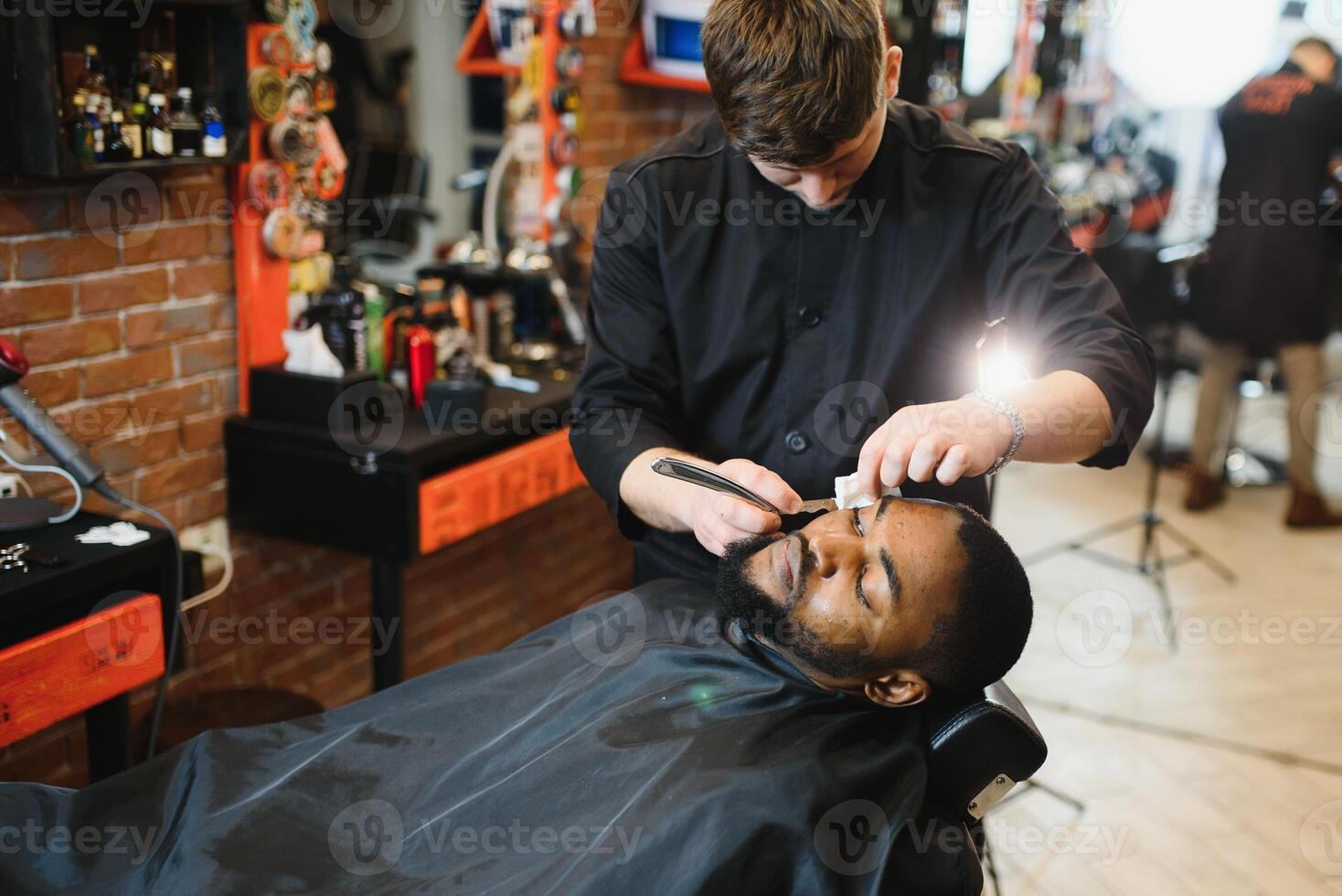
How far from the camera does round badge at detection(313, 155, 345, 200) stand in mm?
2441

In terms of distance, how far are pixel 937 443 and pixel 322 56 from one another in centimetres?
166

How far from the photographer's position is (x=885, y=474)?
131 cm

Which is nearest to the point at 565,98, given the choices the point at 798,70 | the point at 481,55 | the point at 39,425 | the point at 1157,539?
the point at 481,55

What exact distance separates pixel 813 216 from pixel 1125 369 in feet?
1.58

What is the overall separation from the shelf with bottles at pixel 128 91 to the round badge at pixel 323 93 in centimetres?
27

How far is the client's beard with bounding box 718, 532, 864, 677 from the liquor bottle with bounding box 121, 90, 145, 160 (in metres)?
1.24

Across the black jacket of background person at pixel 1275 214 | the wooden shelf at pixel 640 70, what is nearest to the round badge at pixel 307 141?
the wooden shelf at pixel 640 70

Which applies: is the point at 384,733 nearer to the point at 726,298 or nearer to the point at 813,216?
the point at 726,298

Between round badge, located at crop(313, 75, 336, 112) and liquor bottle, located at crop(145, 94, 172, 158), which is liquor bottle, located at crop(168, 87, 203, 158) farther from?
round badge, located at crop(313, 75, 336, 112)

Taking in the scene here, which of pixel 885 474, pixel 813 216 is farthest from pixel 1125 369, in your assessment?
pixel 813 216

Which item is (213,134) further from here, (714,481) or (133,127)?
(714,481)

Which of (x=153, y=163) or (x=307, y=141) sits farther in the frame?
(x=307, y=141)

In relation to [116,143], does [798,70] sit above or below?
above

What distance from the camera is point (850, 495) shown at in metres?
1.47
